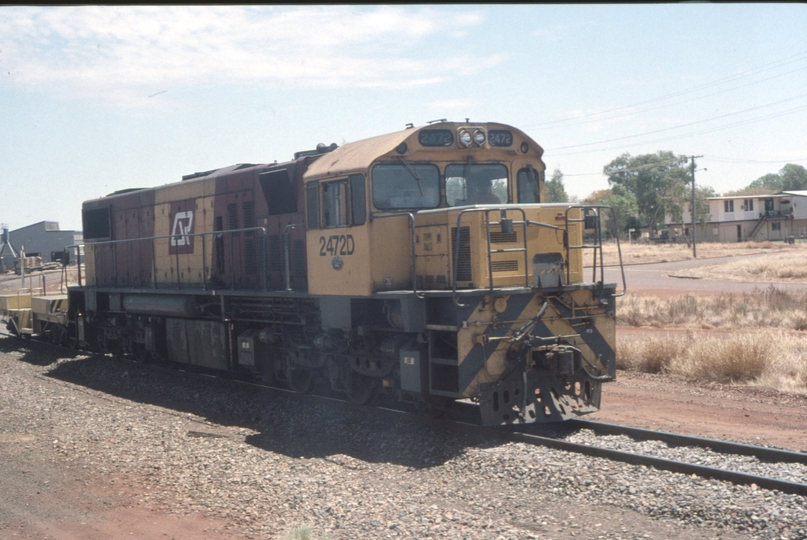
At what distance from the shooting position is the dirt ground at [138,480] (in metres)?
6.11

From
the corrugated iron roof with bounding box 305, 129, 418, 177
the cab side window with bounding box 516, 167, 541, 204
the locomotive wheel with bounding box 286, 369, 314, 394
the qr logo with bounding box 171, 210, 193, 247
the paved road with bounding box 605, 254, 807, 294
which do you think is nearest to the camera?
the corrugated iron roof with bounding box 305, 129, 418, 177

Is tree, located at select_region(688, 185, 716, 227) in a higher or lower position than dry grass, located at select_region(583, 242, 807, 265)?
higher

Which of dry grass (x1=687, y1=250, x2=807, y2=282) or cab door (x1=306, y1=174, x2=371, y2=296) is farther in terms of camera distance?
dry grass (x1=687, y1=250, x2=807, y2=282)

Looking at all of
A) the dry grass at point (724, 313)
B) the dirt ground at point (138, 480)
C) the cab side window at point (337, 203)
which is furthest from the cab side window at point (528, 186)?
the dry grass at point (724, 313)

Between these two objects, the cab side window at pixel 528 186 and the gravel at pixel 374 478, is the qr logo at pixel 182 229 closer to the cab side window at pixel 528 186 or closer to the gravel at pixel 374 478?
the gravel at pixel 374 478

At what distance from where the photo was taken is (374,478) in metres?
7.38

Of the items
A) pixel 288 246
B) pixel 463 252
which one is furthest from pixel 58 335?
pixel 463 252

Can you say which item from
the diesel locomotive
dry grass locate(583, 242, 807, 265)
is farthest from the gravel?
dry grass locate(583, 242, 807, 265)

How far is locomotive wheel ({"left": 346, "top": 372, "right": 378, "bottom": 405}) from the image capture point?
10051mm

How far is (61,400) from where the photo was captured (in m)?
12.1

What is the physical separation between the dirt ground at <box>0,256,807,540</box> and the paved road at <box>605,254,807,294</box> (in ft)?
56.9

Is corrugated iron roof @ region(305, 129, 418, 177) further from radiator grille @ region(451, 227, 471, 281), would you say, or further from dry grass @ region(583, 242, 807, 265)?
dry grass @ region(583, 242, 807, 265)

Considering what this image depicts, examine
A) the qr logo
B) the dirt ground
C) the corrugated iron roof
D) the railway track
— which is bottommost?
the dirt ground

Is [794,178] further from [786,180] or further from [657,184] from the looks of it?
[657,184]
